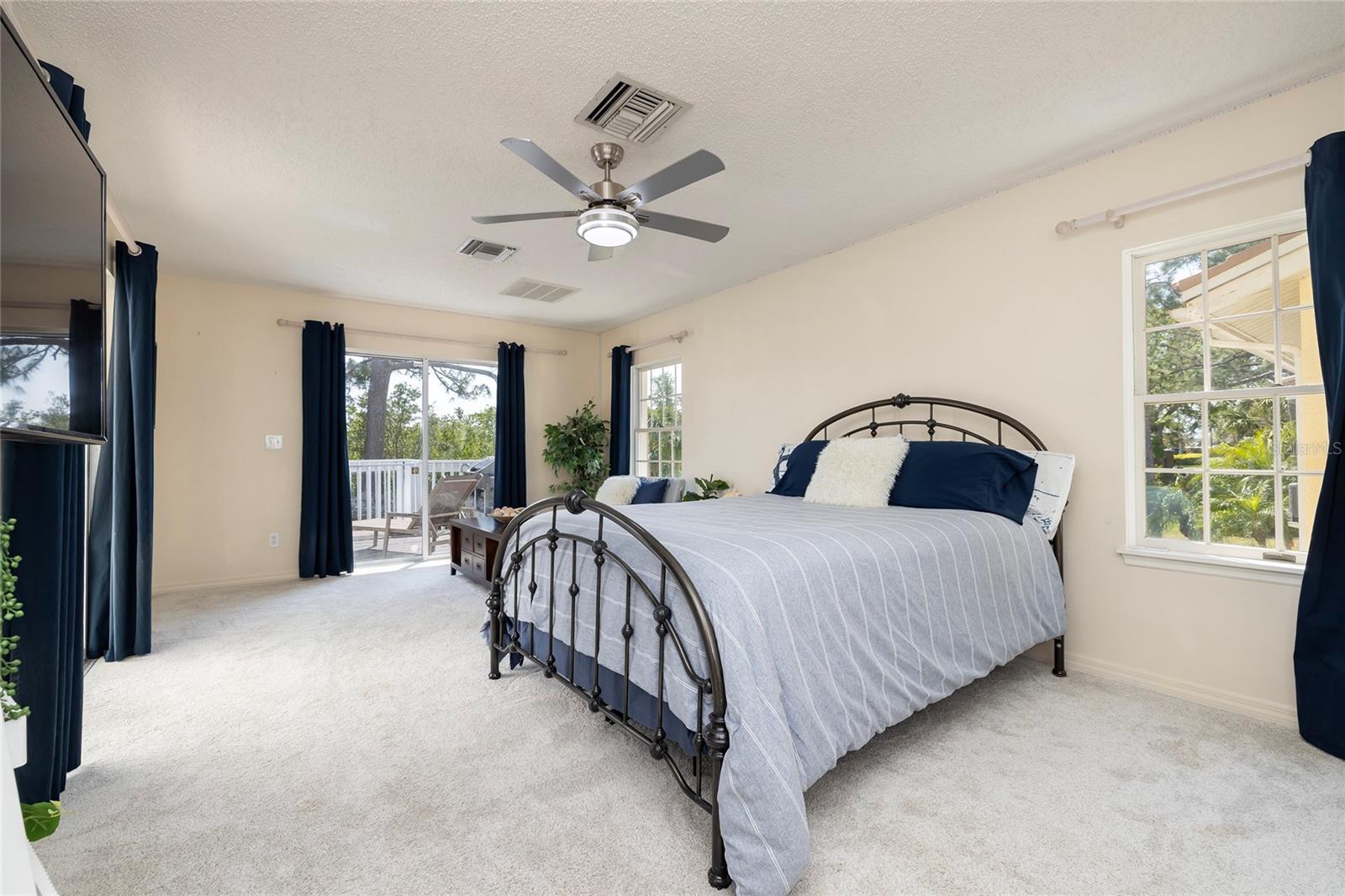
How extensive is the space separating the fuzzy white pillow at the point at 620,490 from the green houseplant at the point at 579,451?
85 cm

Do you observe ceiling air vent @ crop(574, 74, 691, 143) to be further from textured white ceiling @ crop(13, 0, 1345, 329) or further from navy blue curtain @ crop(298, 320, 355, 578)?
navy blue curtain @ crop(298, 320, 355, 578)

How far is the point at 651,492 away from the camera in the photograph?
16.5 ft

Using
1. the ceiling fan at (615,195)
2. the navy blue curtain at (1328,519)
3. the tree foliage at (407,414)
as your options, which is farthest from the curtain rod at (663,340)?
the navy blue curtain at (1328,519)

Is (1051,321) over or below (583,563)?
over

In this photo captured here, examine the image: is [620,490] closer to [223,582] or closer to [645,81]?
[223,582]

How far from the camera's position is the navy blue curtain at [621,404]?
6043 mm

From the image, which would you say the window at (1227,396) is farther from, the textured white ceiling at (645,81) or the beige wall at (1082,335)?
the textured white ceiling at (645,81)

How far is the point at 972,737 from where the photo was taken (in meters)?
2.20

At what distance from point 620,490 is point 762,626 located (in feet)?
12.0

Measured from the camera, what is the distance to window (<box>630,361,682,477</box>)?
18.7ft

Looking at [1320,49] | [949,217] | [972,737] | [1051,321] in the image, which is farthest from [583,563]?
[1320,49]

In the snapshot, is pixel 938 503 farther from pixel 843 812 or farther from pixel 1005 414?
pixel 843 812

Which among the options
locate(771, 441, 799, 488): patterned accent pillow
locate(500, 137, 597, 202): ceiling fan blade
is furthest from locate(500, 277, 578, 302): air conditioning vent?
locate(500, 137, 597, 202): ceiling fan blade

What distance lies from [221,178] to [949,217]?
3824 mm
